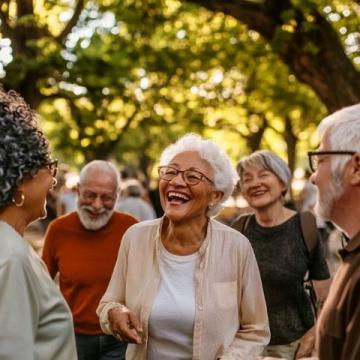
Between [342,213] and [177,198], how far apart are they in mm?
1448

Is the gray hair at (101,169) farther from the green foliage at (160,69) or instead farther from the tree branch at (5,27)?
the tree branch at (5,27)

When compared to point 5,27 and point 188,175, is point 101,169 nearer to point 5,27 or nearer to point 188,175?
point 188,175

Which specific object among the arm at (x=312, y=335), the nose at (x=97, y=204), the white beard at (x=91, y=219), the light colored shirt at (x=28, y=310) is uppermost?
the nose at (x=97, y=204)

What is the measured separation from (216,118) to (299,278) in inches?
1160

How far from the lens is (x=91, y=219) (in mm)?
5344

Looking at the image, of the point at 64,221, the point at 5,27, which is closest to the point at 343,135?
the point at 64,221

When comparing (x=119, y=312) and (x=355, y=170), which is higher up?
(x=355, y=170)

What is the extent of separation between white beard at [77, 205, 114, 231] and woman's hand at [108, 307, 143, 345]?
166 cm

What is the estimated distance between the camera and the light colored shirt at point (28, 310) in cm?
246

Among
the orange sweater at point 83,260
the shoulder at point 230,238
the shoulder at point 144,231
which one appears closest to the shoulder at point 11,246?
the shoulder at point 144,231

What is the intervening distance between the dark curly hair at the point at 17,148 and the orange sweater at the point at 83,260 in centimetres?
245

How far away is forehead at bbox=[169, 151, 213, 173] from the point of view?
3.98 meters

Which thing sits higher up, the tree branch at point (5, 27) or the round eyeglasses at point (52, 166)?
the tree branch at point (5, 27)

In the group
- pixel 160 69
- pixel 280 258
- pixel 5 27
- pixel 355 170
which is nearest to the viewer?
pixel 355 170
